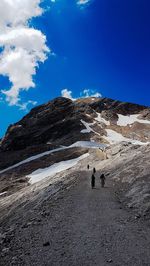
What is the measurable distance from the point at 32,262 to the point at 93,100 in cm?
17729

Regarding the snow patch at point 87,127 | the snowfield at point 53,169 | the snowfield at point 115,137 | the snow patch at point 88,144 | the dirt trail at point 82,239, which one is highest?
the snow patch at point 87,127

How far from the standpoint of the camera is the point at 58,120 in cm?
16175

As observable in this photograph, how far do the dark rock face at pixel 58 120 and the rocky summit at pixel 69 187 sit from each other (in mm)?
536

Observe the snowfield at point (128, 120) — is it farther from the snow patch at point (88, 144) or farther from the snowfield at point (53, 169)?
the snowfield at point (53, 169)

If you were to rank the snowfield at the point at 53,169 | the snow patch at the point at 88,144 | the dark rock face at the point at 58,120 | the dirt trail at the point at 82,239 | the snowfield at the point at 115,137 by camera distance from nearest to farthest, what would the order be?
the dirt trail at the point at 82,239 → the snowfield at the point at 53,169 → the snow patch at the point at 88,144 → the snowfield at the point at 115,137 → the dark rock face at the point at 58,120

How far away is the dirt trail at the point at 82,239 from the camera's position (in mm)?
15983

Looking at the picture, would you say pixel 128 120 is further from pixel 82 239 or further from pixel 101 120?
pixel 82 239

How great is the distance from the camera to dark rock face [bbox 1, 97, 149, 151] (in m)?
144

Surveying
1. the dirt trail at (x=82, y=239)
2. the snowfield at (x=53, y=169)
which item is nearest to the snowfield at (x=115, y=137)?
the snowfield at (x=53, y=169)

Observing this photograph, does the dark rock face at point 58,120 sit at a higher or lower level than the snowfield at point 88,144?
higher

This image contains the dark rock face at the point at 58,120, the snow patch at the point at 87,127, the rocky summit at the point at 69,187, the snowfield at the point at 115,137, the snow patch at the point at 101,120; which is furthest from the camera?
the snow patch at the point at 101,120

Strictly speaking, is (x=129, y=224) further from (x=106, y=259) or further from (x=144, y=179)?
(x=144, y=179)

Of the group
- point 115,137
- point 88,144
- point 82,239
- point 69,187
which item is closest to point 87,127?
point 115,137

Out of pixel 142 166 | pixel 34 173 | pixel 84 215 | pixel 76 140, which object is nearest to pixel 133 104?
pixel 76 140
